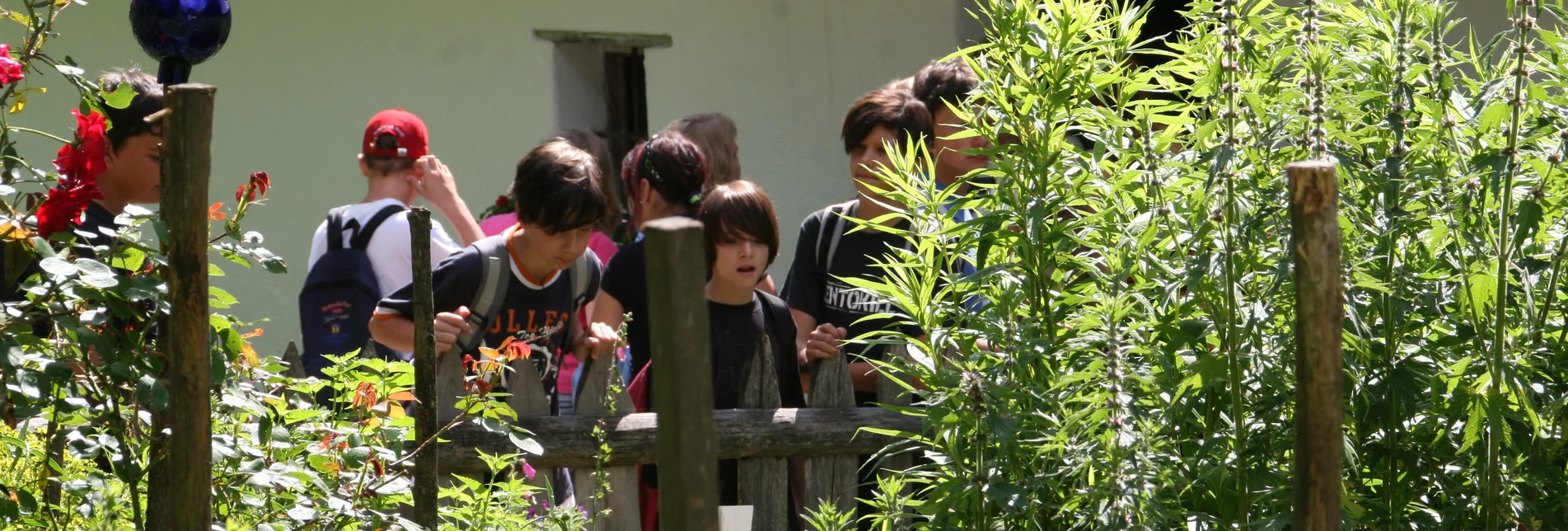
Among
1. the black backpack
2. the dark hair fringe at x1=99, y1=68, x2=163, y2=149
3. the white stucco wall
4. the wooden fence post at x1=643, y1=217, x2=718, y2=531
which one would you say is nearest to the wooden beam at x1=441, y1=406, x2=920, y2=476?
the black backpack

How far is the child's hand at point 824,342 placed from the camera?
3.30 metres

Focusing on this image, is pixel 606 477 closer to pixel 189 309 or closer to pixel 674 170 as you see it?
pixel 674 170

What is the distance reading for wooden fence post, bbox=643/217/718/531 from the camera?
3.53ft

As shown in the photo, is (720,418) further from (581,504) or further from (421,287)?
(421,287)

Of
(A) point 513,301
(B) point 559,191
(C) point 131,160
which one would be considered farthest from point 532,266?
(C) point 131,160

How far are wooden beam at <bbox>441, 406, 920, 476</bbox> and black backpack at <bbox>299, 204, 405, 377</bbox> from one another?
0.64m

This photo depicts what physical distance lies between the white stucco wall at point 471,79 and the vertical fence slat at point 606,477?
112 inches

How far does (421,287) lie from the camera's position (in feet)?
6.33

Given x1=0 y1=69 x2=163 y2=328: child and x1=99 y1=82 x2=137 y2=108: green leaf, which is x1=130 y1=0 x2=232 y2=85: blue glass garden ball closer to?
x1=99 y1=82 x2=137 y2=108: green leaf

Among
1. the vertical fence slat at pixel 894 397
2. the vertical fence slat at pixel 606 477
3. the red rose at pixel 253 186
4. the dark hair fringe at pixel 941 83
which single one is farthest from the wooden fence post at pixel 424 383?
the dark hair fringe at pixel 941 83

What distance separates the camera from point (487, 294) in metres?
3.22

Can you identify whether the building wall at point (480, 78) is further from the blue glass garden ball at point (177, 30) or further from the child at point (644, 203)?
the blue glass garden ball at point (177, 30)

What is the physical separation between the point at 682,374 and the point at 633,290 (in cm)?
257

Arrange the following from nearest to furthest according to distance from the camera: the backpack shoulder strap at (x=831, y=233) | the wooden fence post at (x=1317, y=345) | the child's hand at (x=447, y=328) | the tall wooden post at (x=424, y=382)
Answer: the wooden fence post at (x=1317, y=345)
the tall wooden post at (x=424, y=382)
the child's hand at (x=447, y=328)
the backpack shoulder strap at (x=831, y=233)
